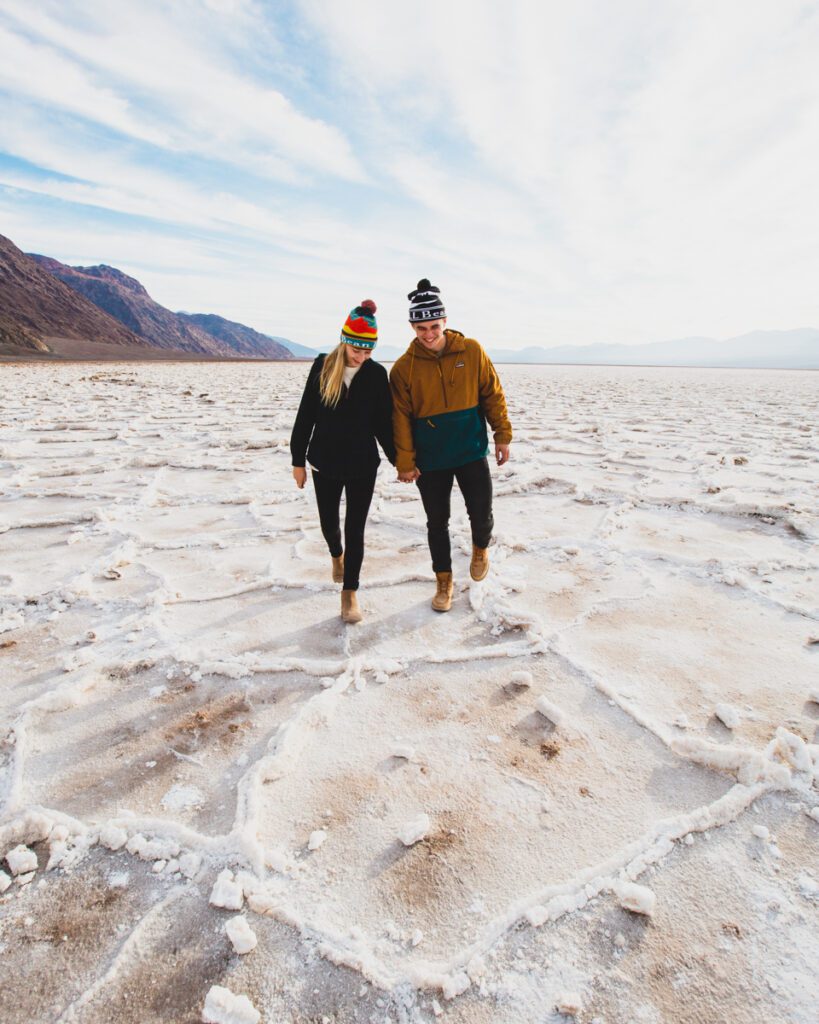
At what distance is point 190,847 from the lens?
146cm

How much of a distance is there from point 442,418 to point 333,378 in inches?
22.4

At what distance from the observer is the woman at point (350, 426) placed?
254 cm

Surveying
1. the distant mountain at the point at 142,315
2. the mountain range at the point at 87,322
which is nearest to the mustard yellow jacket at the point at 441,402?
the mountain range at the point at 87,322

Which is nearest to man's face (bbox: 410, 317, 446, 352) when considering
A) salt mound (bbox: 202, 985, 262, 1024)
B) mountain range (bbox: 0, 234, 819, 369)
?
salt mound (bbox: 202, 985, 262, 1024)

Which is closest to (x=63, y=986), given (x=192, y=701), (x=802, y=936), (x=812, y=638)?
(x=192, y=701)

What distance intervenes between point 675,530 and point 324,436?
266 centimetres

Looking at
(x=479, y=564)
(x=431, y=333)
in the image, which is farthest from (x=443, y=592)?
(x=431, y=333)

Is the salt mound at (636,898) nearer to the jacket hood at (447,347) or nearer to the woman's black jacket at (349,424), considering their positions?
the woman's black jacket at (349,424)

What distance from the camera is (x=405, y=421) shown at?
2.74 meters

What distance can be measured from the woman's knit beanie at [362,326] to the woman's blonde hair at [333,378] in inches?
2.6

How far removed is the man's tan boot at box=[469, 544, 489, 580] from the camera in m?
2.96

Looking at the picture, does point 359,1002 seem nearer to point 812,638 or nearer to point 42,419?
point 812,638

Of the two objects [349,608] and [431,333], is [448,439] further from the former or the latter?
[349,608]

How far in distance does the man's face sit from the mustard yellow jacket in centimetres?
4
